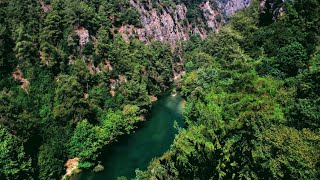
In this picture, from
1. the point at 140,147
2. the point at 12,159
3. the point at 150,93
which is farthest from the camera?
the point at 150,93

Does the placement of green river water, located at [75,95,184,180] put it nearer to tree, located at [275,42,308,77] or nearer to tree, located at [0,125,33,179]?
tree, located at [0,125,33,179]

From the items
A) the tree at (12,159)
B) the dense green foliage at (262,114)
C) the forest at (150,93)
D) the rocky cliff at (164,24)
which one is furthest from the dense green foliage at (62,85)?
the dense green foliage at (262,114)

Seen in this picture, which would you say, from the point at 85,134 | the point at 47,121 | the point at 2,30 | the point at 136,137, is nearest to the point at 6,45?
the point at 2,30

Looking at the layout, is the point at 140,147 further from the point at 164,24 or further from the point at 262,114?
the point at 164,24

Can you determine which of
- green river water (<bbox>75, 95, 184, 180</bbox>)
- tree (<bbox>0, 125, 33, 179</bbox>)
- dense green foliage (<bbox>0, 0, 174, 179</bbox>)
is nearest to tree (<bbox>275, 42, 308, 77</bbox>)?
green river water (<bbox>75, 95, 184, 180</bbox>)

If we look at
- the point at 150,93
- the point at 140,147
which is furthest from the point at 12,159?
the point at 150,93

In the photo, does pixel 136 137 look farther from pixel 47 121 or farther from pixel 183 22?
pixel 183 22
